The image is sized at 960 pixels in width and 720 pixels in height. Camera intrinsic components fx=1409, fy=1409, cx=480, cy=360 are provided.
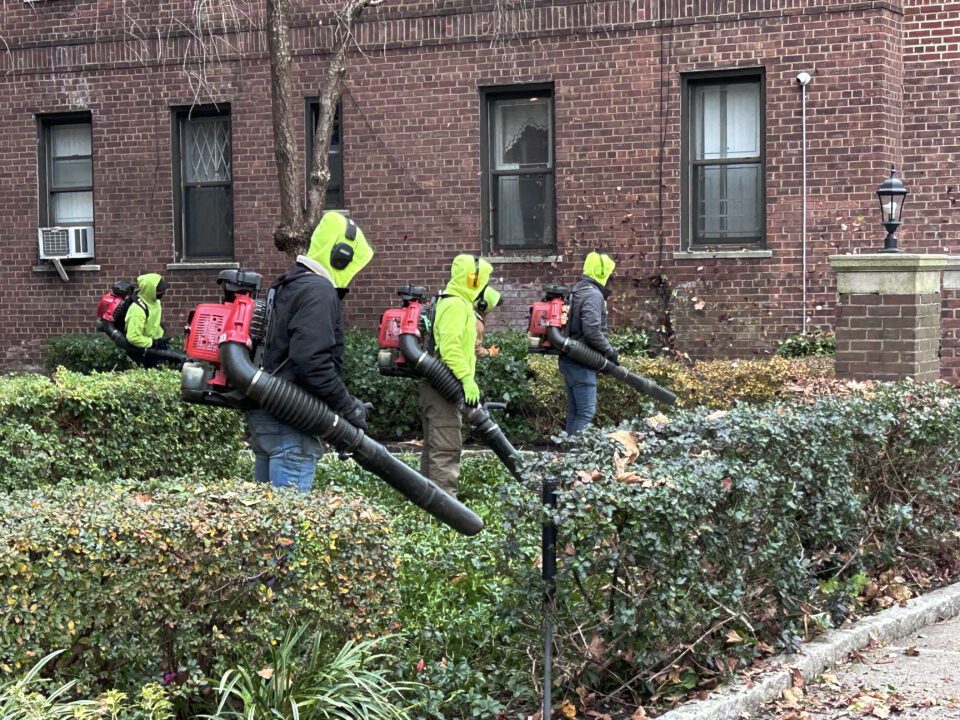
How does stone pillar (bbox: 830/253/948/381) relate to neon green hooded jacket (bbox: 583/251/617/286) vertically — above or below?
below

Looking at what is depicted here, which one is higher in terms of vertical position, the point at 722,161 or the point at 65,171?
the point at 65,171

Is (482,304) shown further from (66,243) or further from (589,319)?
(66,243)

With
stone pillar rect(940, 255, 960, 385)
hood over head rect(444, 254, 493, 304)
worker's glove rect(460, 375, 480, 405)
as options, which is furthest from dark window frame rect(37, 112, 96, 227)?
stone pillar rect(940, 255, 960, 385)

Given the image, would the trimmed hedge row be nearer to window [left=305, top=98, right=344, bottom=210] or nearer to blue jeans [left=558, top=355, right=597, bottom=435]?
blue jeans [left=558, top=355, right=597, bottom=435]

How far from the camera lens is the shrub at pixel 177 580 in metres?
4.54

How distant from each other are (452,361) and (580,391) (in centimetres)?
277

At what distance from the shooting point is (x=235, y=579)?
4762 millimetres

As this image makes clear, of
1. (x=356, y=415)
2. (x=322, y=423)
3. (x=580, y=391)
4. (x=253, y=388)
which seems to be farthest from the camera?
(x=580, y=391)

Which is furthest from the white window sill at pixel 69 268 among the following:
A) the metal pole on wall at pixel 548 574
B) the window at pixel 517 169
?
the metal pole on wall at pixel 548 574

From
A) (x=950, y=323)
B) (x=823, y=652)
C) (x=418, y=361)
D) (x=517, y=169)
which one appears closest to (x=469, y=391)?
(x=418, y=361)

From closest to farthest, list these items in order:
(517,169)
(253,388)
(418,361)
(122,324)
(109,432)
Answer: (253,388) < (418,361) < (109,432) < (122,324) < (517,169)

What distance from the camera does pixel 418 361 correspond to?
916 cm

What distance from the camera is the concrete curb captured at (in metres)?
5.41

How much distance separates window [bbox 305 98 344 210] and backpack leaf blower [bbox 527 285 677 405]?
17.6 feet
